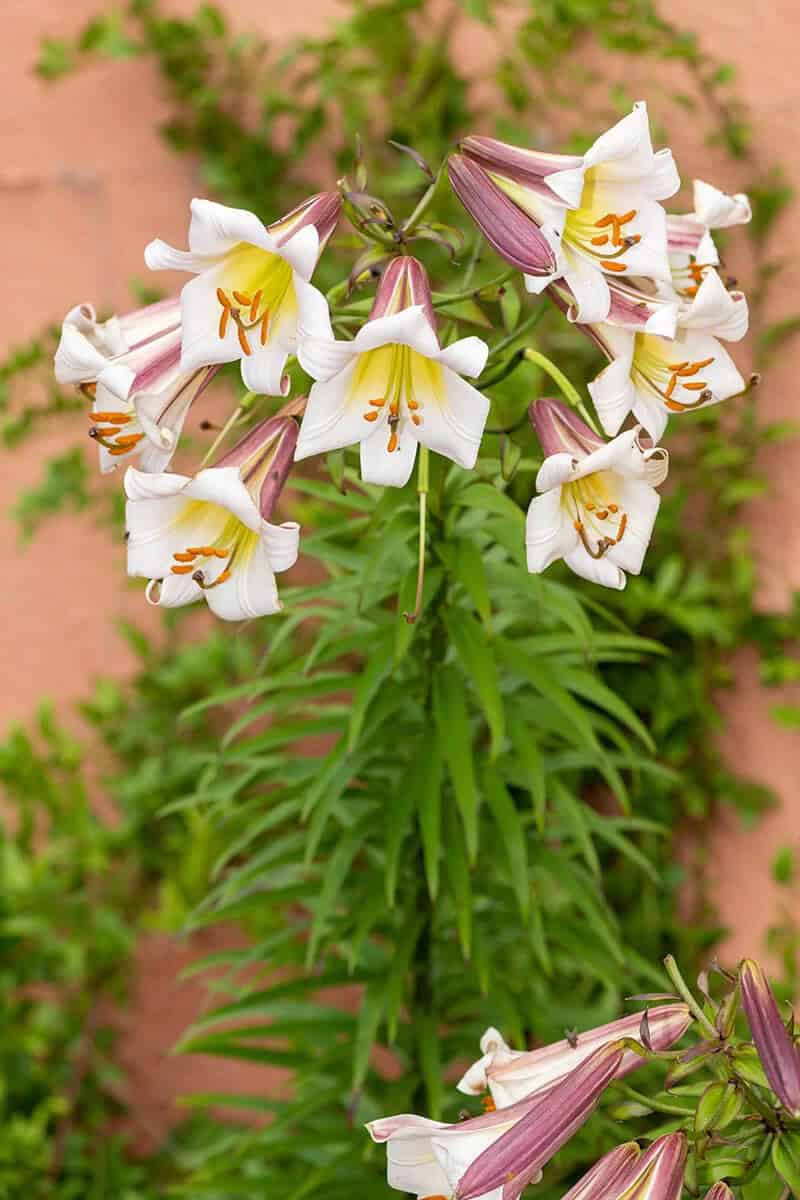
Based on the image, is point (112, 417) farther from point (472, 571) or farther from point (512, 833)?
point (512, 833)

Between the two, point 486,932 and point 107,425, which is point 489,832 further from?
point 107,425

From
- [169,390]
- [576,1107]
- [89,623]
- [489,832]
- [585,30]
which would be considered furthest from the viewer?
[89,623]

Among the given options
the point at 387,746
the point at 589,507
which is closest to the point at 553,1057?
the point at 589,507

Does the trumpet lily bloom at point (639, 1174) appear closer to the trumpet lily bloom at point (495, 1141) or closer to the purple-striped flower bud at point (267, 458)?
the trumpet lily bloom at point (495, 1141)

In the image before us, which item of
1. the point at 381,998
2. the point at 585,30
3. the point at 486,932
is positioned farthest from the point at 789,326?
the point at 381,998

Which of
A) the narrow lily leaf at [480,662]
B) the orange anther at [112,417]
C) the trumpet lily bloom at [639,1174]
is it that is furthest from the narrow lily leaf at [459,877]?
the orange anther at [112,417]

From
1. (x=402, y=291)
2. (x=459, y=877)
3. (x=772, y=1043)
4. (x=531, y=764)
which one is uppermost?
(x=402, y=291)

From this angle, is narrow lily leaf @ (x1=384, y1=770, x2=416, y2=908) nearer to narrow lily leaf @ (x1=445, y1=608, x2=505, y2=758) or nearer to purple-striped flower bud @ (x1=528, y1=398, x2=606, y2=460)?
narrow lily leaf @ (x1=445, y1=608, x2=505, y2=758)
